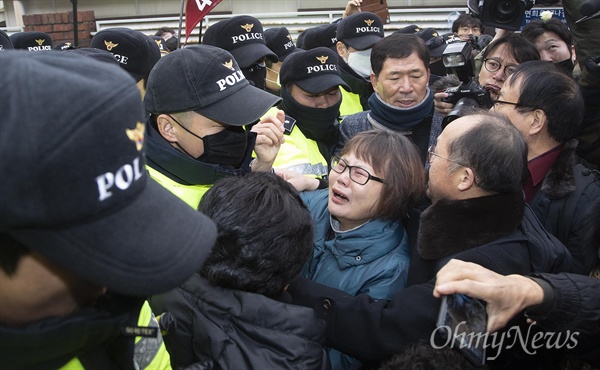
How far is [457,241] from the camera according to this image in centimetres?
192

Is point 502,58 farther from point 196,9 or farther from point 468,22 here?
point 468,22

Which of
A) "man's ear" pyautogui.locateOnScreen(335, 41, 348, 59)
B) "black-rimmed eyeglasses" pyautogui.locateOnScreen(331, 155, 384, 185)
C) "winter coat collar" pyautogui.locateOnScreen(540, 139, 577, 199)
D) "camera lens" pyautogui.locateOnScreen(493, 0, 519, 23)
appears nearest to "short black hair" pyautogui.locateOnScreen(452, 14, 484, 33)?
"man's ear" pyautogui.locateOnScreen(335, 41, 348, 59)

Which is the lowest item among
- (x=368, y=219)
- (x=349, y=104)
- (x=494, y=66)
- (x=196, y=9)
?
(x=349, y=104)

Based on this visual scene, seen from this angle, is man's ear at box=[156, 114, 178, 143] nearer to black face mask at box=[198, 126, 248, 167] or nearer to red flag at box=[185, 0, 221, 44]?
black face mask at box=[198, 126, 248, 167]

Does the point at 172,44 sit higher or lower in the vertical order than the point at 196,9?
lower

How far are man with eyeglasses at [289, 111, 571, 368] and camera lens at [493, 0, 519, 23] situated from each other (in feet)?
5.62

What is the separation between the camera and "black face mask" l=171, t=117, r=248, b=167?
7.29 ft

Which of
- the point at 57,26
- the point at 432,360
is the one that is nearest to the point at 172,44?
the point at 57,26

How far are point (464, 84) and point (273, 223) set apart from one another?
227cm

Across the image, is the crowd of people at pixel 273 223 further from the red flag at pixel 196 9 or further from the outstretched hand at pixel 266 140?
the red flag at pixel 196 9

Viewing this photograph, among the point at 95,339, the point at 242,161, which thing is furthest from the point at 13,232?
the point at 242,161

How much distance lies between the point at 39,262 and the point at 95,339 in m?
0.20

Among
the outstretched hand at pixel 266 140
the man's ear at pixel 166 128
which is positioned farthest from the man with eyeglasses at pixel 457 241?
the man's ear at pixel 166 128

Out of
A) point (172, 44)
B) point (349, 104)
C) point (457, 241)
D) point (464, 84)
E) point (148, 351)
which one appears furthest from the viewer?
point (172, 44)
